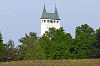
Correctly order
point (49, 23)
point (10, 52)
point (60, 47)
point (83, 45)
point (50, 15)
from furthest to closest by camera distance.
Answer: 1. point (50, 15)
2. point (49, 23)
3. point (83, 45)
4. point (60, 47)
5. point (10, 52)

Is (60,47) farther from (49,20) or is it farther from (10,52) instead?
(49,20)

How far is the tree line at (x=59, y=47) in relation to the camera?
54594mm

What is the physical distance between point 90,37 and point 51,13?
55.5 metres

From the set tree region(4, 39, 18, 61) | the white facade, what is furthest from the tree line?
the white facade

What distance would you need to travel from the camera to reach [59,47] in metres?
60.9

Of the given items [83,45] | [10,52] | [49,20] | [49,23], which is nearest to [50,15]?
[49,20]

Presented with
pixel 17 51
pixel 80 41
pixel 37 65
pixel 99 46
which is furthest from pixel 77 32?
pixel 37 65

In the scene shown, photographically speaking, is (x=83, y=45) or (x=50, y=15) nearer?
(x=83, y=45)

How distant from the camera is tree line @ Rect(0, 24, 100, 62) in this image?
179ft

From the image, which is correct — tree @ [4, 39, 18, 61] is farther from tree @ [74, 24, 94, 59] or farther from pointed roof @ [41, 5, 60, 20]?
pointed roof @ [41, 5, 60, 20]

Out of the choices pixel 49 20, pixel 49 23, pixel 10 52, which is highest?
pixel 49 20

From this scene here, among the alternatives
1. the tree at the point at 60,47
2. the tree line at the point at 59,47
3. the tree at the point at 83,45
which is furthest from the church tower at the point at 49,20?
the tree at the point at 83,45

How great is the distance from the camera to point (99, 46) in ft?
192

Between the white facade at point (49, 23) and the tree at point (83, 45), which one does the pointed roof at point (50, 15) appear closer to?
the white facade at point (49, 23)
